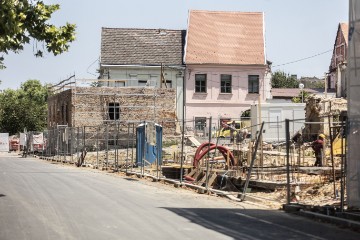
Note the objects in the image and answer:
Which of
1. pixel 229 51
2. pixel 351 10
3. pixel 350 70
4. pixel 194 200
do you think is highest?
pixel 229 51

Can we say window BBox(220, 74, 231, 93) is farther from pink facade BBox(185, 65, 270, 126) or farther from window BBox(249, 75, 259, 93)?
window BBox(249, 75, 259, 93)

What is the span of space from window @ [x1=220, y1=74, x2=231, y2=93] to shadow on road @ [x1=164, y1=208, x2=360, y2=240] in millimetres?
43446

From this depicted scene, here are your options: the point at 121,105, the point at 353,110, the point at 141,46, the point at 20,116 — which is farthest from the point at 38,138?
the point at 353,110

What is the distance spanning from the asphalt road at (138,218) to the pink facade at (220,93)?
38.9 metres

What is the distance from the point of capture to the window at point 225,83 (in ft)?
189

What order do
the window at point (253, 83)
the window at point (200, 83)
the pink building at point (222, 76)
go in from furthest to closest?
1. the window at point (253, 83)
2. the window at point (200, 83)
3. the pink building at point (222, 76)

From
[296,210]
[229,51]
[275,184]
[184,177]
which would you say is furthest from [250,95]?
[296,210]

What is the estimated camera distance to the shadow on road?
10508 millimetres

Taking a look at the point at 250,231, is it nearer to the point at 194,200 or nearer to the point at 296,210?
the point at 296,210

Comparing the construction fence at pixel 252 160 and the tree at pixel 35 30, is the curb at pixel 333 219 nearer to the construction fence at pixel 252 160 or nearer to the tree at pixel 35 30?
the construction fence at pixel 252 160

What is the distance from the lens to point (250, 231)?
35.5 feet

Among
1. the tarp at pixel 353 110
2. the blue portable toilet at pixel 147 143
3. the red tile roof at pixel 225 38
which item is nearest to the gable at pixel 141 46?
the red tile roof at pixel 225 38

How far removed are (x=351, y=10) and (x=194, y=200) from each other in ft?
21.2

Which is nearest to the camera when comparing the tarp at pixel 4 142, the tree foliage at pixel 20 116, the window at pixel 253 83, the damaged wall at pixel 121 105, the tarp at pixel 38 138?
the damaged wall at pixel 121 105
